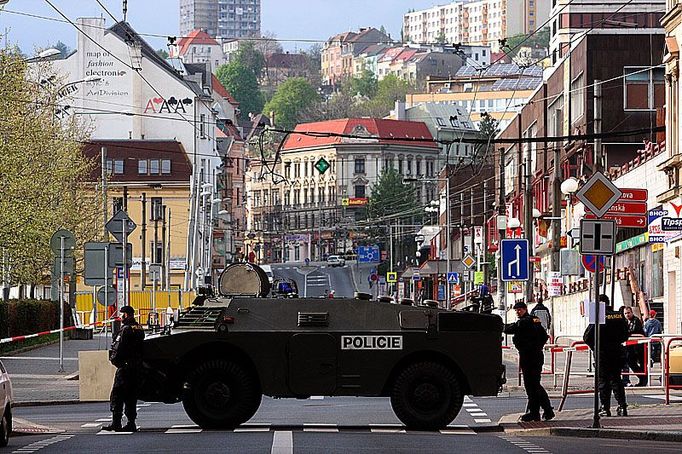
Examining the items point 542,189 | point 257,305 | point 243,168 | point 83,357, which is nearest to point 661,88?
point 542,189

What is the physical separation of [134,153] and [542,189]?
38.3m

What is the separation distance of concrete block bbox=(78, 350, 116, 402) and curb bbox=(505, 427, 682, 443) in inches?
368

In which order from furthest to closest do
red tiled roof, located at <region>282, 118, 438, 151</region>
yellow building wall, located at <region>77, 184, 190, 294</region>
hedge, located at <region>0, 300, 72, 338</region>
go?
red tiled roof, located at <region>282, 118, 438, 151</region> < yellow building wall, located at <region>77, 184, 190, 294</region> < hedge, located at <region>0, 300, 72, 338</region>

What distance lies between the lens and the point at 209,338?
21797 millimetres

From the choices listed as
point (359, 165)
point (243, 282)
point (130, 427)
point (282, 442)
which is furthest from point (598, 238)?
point (359, 165)

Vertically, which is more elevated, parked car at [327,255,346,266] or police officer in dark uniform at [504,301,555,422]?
parked car at [327,255,346,266]

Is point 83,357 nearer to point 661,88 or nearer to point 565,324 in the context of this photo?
point 565,324

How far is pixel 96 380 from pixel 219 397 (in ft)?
25.9

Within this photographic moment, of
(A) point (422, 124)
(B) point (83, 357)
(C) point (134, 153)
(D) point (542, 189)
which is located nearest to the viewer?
(B) point (83, 357)

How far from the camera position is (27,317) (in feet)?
165

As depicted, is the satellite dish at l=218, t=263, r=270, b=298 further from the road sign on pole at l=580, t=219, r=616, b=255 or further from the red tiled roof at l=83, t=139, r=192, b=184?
the red tiled roof at l=83, t=139, r=192, b=184

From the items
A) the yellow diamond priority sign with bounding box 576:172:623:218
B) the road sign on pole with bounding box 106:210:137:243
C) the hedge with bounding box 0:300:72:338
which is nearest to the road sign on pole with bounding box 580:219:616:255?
the yellow diamond priority sign with bounding box 576:172:623:218

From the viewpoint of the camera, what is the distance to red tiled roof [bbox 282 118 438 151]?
175875 mm

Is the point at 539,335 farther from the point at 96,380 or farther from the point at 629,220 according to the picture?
the point at 629,220
